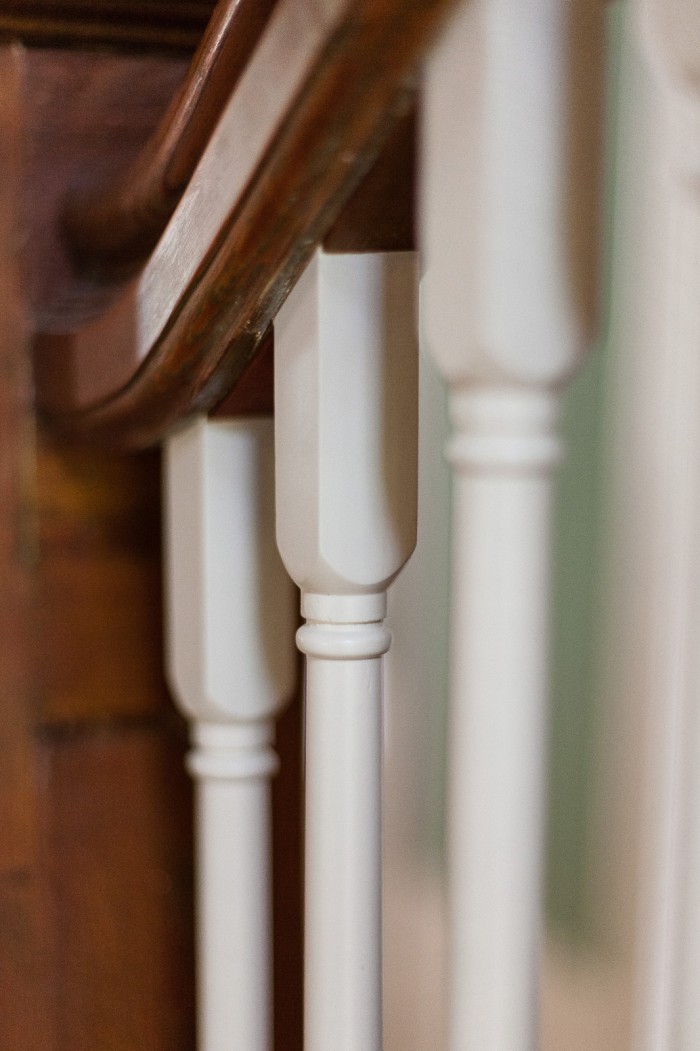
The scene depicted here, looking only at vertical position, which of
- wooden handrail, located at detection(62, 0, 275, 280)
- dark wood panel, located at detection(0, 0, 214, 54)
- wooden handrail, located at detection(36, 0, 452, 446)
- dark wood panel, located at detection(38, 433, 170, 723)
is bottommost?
dark wood panel, located at detection(38, 433, 170, 723)

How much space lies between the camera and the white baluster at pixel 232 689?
2.12ft

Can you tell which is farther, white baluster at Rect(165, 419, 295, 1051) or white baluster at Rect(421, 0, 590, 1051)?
white baluster at Rect(165, 419, 295, 1051)

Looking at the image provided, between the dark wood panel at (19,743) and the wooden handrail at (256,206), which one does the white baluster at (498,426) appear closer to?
the wooden handrail at (256,206)

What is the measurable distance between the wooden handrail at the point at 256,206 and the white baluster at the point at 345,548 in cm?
3

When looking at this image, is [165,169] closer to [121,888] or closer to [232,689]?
[232,689]

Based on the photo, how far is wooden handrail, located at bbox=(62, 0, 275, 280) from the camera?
459 millimetres

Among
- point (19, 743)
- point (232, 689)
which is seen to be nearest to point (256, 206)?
point (232, 689)

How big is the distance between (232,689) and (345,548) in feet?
0.69

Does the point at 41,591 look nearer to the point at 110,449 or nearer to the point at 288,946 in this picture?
the point at 110,449

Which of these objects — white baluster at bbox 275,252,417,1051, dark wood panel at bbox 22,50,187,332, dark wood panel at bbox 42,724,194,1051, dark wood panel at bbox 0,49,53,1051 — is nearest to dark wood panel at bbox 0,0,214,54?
Answer: dark wood panel at bbox 22,50,187,332

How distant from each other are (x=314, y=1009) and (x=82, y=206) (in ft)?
1.51

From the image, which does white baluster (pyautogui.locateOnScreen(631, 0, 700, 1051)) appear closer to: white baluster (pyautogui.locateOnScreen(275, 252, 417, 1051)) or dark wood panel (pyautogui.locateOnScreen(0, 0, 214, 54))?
white baluster (pyautogui.locateOnScreen(275, 252, 417, 1051))

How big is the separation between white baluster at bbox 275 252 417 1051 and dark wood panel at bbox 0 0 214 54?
300mm

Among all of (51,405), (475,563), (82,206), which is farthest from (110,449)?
(475,563)
